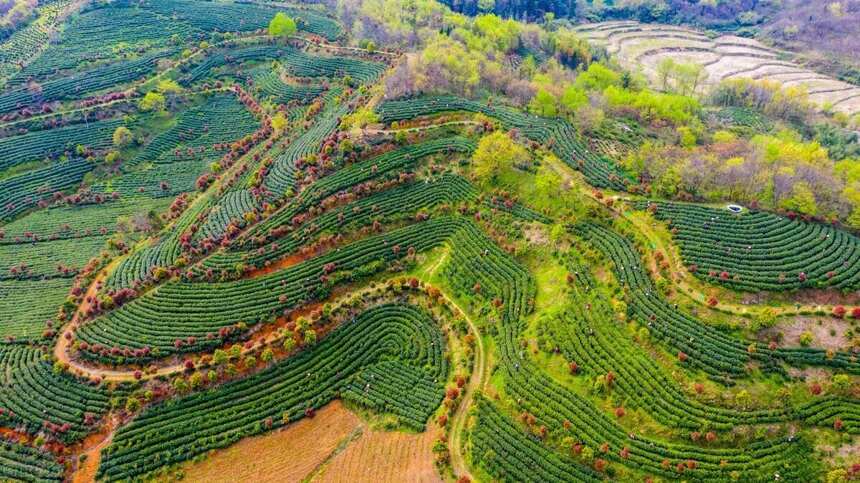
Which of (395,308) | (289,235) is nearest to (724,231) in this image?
(395,308)

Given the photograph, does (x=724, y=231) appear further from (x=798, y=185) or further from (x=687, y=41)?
(x=687, y=41)

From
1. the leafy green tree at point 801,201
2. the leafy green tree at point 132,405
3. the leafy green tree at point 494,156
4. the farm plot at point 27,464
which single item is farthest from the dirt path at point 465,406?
the leafy green tree at point 801,201

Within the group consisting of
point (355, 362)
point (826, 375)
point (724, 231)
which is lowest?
point (355, 362)

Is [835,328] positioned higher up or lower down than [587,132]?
lower down

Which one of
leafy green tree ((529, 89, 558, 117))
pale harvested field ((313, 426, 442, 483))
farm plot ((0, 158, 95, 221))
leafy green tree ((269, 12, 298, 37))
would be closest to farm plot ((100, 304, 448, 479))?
pale harvested field ((313, 426, 442, 483))

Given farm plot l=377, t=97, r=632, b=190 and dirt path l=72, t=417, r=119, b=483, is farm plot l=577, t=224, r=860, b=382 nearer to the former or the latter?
→ farm plot l=377, t=97, r=632, b=190

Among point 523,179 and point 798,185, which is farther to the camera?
point 523,179
